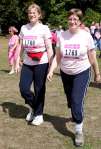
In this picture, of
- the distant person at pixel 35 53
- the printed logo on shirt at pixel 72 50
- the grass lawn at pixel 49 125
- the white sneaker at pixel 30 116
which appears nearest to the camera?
the printed logo on shirt at pixel 72 50

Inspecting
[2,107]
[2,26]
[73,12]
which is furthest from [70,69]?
[2,26]

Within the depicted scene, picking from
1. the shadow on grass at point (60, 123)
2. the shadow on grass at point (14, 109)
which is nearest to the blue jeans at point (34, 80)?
the shadow on grass at point (60, 123)

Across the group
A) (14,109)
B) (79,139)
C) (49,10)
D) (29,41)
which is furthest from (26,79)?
(49,10)

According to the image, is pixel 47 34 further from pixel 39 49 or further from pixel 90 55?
pixel 90 55

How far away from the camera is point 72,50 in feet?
22.2

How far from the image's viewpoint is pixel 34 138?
7.16 m

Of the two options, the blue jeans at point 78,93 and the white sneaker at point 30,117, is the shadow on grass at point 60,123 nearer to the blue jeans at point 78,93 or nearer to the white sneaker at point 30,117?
the white sneaker at point 30,117

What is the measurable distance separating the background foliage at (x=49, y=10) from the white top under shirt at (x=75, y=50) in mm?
40618

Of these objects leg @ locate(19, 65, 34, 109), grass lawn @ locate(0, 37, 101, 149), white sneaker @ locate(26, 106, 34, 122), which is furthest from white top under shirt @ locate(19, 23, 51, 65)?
grass lawn @ locate(0, 37, 101, 149)

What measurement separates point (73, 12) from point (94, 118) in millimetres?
2314

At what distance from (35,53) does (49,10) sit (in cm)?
4292

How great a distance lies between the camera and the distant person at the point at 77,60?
22.2ft

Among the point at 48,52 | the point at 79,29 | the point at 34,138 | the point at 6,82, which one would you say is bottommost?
the point at 6,82

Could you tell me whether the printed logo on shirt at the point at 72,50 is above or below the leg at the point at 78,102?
above
